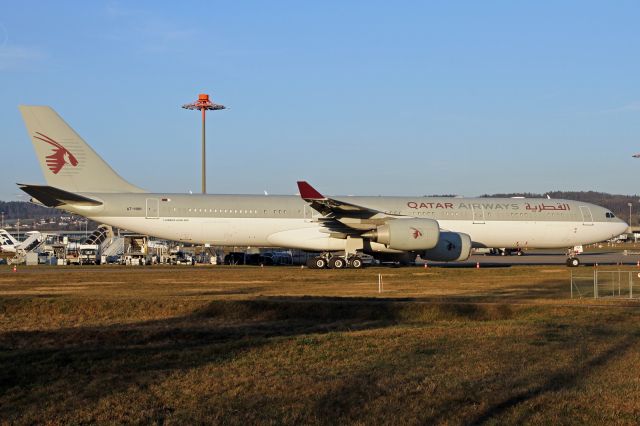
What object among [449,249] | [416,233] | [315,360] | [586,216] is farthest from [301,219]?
[315,360]

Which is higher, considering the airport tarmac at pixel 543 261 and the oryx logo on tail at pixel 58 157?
the oryx logo on tail at pixel 58 157

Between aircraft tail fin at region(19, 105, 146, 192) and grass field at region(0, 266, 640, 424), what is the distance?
16952mm

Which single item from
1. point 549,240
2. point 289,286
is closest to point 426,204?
point 549,240

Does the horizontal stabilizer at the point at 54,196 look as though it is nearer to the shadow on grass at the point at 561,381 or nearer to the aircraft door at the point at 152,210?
the aircraft door at the point at 152,210

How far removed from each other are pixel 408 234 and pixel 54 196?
55.3 feet

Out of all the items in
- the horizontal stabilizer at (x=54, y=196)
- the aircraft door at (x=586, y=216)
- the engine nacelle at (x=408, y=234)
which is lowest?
the engine nacelle at (x=408, y=234)

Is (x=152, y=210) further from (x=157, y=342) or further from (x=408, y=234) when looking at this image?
(x=157, y=342)

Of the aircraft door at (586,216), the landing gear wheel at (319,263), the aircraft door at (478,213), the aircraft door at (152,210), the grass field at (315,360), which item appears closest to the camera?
the grass field at (315,360)

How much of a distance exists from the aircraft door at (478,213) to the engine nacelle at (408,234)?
16.8ft

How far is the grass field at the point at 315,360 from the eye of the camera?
8155 mm

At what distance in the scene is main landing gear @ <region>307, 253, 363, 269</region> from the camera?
38938 mm

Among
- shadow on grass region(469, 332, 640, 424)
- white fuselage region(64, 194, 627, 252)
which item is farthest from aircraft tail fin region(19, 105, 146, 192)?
shadow on grass region(469, 332, 640, 424)

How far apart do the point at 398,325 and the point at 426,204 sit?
24831 millimetres

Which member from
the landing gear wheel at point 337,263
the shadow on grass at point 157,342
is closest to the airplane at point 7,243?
the landing gear wheel at point 337,263
